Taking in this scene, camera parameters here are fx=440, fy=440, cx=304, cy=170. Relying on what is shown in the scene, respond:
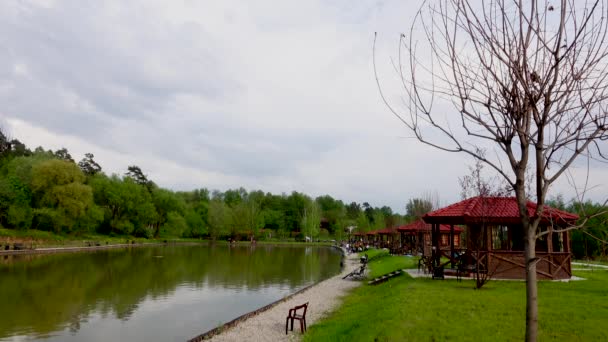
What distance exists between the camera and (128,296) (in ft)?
58.4

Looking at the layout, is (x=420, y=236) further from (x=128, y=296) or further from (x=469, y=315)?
(x=469, y=315)

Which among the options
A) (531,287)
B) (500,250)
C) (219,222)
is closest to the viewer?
(531,287)

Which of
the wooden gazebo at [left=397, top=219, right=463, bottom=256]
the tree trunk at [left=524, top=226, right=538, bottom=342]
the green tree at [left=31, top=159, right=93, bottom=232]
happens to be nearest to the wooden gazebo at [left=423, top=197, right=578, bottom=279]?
the wooden gazebo at [left=397, top=219, right=463, bottom=256]

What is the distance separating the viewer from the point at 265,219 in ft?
276

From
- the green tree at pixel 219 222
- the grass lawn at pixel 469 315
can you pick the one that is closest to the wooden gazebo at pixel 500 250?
the grass lawn at pixel 469 315

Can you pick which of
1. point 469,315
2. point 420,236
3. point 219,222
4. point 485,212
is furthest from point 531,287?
point 219,222

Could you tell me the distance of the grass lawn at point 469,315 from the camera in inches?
310

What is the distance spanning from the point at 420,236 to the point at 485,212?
16.9 meters

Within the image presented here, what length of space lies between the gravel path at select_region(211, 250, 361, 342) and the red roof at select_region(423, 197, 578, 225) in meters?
4.92

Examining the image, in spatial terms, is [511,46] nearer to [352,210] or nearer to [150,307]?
[150,307]

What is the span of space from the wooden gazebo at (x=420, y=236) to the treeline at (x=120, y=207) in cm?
2189

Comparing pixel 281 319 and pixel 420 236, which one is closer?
pixel 281 319

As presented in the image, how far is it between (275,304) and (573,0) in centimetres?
1328

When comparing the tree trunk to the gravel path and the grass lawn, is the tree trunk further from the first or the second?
the gravel path
